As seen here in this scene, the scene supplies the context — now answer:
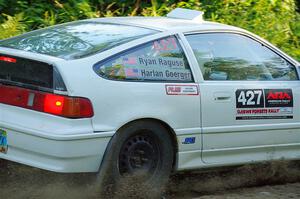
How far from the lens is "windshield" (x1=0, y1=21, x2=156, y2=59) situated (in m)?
5.32

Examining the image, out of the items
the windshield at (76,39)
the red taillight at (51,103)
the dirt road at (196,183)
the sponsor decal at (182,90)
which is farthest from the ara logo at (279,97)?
the red taillight at (51,103)

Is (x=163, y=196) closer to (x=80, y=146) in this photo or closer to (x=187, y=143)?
(x=187, y=143)

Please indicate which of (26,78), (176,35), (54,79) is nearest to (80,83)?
(54,79)

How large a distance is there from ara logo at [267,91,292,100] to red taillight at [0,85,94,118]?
1.95 m

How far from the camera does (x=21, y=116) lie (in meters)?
5.09

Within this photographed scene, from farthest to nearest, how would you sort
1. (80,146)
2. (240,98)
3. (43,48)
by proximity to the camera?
(240,98)
(43,48)
(80,146)

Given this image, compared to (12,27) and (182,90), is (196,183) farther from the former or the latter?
(12,27)

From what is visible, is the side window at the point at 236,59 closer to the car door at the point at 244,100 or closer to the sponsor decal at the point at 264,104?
the car door at the point at 244,100

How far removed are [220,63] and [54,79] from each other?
1.75m

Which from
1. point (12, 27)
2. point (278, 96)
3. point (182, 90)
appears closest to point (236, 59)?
point (278, 96)

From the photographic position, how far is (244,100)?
19.2 feet

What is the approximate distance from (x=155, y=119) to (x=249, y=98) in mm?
1064

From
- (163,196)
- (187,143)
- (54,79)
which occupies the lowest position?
(163,196)

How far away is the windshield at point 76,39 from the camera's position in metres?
5.32
